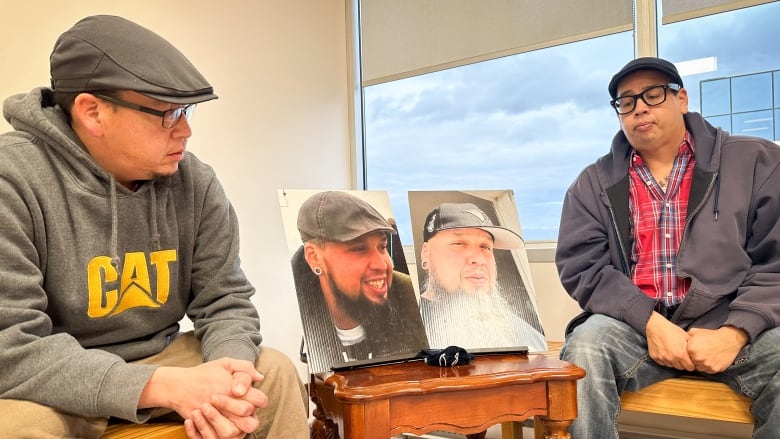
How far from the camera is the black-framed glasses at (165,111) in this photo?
1215 millimetres

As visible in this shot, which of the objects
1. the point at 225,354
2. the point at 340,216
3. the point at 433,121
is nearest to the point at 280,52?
the point at 433,121

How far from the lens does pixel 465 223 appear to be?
177 cm

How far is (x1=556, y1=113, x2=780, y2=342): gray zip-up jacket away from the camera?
1.56m

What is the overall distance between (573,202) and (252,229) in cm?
138

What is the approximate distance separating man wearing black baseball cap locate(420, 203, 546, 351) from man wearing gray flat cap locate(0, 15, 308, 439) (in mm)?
486

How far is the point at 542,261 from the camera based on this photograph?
2385mm

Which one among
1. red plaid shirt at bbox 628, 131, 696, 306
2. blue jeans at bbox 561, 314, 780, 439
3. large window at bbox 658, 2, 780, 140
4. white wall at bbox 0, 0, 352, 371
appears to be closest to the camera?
blue jeans at bbox 561, 314, 780, 439

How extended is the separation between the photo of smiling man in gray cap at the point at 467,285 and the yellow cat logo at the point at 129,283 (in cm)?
68

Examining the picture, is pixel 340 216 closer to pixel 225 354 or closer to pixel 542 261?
pixel 225 354

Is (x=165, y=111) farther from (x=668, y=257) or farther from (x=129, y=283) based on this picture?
(x=668, y=257)

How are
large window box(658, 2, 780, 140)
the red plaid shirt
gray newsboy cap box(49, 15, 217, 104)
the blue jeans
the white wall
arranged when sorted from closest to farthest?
gray newsboy cap box(49, 15, 217, 104), the blue jeans, the red plaid shirt, large window box(658, 2, 780, 140), the white wall

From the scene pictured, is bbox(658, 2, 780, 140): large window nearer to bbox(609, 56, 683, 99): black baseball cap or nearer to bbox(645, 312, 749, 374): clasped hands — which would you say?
bbox(609, 56, 683, 99): black baseball cap

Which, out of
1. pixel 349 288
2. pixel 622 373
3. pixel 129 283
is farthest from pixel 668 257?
pixel 129 283

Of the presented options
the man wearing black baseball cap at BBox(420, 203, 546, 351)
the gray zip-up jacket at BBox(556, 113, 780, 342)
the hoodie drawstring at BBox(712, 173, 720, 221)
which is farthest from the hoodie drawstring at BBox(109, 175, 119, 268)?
the hoodie drawstring at BBox(712, 173, 720, 221)
